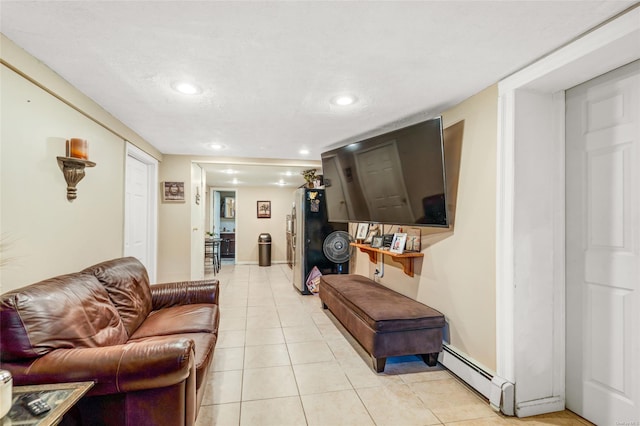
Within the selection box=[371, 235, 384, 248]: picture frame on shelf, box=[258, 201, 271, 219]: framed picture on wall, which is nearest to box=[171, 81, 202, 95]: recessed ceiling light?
box=[371, 235, 384, 248]: picture frame on shelf

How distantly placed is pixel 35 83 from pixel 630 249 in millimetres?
3463

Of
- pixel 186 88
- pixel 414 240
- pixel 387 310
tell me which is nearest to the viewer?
pixel 186 88

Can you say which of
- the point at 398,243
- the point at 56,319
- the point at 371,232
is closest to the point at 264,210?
the point at 371,232

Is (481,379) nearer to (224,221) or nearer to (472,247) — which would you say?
(472,247)

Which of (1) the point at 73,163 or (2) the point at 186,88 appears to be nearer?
(1) the point at 73,163

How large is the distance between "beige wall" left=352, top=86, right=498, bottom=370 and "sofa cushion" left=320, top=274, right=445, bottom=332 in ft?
0.64

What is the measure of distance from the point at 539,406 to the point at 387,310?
1.10m

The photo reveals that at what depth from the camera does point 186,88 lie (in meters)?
2.07

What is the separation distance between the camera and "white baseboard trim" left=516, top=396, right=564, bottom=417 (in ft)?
6.00

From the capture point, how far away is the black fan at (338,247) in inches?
186

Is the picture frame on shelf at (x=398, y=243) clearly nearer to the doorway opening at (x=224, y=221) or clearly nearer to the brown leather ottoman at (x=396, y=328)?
the brown leather ottoman at (x=396, y=328)

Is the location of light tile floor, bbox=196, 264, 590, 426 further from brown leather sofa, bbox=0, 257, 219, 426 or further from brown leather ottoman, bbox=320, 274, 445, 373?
brown leather sofa, bbox=0, 257, 219, 426

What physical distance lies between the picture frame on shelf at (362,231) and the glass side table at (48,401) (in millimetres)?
3252

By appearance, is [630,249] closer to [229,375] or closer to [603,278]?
[603,278]
